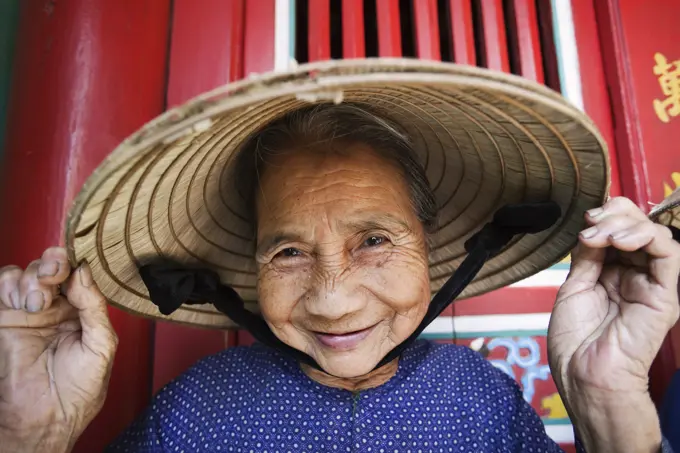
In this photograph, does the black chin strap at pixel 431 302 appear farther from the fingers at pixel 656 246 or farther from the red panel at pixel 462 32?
the red panel at pixel 462 32

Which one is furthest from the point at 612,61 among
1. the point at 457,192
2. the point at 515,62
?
the point at 457,192

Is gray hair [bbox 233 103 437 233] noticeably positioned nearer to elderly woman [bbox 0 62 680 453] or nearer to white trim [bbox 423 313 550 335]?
elderly woman [bbox 0 62 680 453]

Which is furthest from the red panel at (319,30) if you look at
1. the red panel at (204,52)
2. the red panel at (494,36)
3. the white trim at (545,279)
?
the white trim at (545,279)

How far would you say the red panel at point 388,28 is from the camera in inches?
72.6

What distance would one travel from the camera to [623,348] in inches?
39.2

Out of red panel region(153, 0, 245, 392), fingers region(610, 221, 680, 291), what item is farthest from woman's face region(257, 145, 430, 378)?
red panel region(153, 0, 245, 392)

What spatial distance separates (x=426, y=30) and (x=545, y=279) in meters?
0.95

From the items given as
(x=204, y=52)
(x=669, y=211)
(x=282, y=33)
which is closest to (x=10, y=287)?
(x=204, y=52)

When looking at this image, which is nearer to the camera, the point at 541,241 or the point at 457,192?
the point at 541,241

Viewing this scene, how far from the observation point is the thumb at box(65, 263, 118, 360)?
3.44 ft

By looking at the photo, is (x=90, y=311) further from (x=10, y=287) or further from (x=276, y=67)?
(x=276, y=67)

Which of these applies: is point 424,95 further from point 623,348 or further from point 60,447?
point 60,447

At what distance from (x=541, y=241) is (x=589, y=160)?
35 cm

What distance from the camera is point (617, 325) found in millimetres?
1014
